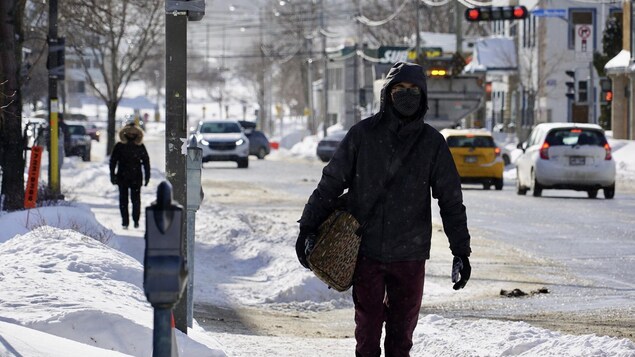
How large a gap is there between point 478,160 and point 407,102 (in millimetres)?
28919

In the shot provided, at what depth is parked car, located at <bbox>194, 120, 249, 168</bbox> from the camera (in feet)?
164

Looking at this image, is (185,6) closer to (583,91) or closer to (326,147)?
(583,91)

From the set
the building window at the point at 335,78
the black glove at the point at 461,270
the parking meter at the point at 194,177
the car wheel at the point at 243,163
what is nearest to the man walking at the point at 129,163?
the parking meter at the point at 194,177

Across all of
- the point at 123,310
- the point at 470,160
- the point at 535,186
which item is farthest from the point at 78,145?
the point at 123,310

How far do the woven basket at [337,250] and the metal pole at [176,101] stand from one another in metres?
2.49

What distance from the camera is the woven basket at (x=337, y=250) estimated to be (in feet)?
24.4

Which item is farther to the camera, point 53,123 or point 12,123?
point 53,123

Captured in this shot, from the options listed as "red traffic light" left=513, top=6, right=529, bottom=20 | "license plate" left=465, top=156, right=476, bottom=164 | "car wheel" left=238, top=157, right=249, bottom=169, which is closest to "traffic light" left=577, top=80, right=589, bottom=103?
"red traffic light" left=513, top=6, right=529, bottom=20

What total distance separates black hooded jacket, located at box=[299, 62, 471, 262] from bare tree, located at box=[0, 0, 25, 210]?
1419 centimetres

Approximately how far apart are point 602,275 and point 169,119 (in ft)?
22.7

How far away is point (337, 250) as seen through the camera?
24.6 feet

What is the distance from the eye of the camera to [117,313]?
8.97 metres

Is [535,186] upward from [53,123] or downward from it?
downward

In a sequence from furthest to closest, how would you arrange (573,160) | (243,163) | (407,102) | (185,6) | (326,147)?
(326,147), (243,163), (573,160), (185,6), (407,102)
